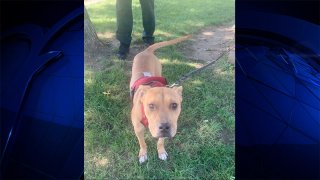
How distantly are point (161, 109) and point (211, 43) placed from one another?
469 millimetres

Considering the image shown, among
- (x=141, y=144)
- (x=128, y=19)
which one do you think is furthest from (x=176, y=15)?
(x=141, y=144)

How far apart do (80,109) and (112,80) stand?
0.78 ft

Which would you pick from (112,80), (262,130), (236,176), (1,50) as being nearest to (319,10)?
(262,130)

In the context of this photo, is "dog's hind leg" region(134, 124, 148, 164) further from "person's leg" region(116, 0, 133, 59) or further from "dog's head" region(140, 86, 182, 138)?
"person's leg" region(116, 0, 133, 59)

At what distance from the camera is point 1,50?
2.29 meters

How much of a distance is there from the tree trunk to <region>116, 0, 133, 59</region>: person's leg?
0.11m

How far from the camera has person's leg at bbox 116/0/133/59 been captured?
85.7 inches

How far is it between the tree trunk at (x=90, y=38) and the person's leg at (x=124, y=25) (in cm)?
11

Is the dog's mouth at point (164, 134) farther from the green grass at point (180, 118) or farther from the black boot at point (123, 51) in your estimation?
the black boot at point (123, 51)

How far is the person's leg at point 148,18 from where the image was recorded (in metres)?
2.16

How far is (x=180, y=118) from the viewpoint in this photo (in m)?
2.12

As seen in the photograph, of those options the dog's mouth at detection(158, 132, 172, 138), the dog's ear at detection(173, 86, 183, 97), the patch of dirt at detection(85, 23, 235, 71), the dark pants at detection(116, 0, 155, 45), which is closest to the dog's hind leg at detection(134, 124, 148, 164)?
the dog's mouth at detection(158, 132, 172, 138)

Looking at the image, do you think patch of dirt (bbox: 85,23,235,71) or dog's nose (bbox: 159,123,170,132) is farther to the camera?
patch of dirt (bbox: 85,23,235,71)

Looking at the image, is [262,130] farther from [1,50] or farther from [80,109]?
[1,50]
